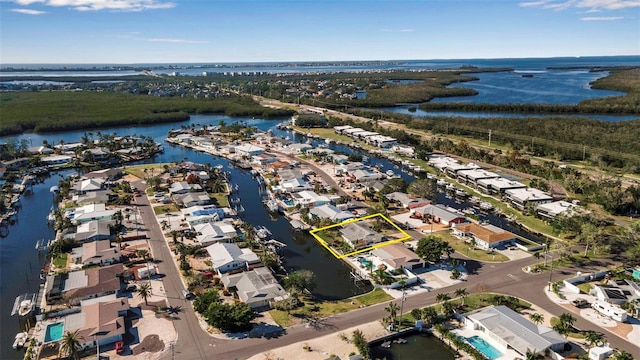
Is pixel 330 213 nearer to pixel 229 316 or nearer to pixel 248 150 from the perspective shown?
pixel 229 316

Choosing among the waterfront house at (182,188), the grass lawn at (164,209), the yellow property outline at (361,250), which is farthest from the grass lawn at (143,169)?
the yellow property outline at (361,250)

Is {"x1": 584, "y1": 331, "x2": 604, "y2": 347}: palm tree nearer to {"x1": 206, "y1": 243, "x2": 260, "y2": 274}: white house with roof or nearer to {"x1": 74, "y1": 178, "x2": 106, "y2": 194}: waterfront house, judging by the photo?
{"x1": 206, "y1": 243, "x2": 260, "y2": 274}: white house with roof

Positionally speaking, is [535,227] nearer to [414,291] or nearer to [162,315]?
[414,291]

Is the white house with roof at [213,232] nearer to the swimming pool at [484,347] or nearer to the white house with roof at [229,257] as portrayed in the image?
the white house with roof at [229,257]

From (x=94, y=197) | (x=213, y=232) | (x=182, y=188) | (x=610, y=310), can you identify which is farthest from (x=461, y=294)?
(x=94, y=197)

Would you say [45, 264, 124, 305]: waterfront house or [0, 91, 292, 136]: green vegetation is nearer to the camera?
[45, 264, 124, 305]: waterfront house

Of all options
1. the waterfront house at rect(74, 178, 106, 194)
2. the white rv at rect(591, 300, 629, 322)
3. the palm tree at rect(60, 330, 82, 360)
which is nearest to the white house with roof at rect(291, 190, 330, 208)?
the waterfront house at rect(74, 178, 106, 194)

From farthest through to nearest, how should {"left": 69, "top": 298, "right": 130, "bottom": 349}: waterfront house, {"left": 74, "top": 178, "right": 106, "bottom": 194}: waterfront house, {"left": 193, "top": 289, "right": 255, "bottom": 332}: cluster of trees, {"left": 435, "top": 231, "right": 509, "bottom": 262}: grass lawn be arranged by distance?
{"left": 74, "top": 178, "right": 106, "bottom": 194}: waterfront house < {"left": 435, "top": 231, "right": 509, "bottom": 262}: grass lawn < {"left": 193, "top": 289, "right": 255, "bottom": 332}: cluster of trees < {"left": 69, "top": 298, "right": 130, "bottom": 349}: waterfront house
